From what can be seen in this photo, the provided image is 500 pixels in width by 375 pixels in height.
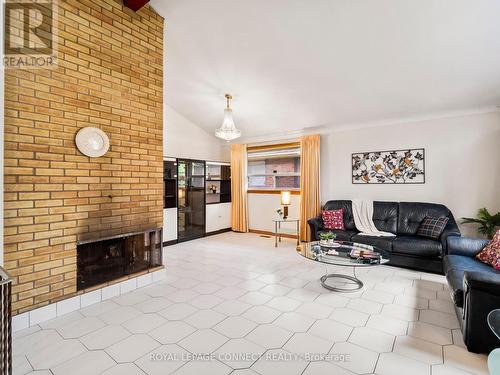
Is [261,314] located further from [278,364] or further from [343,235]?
[343,235]

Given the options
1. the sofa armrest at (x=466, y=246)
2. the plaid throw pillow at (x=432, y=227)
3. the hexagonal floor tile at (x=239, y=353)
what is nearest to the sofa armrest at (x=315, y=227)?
the plaid throw pillow at (x=432, y=227)

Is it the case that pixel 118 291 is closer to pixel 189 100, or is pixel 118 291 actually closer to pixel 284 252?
pixel 284 252

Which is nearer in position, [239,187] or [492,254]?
[492,254]

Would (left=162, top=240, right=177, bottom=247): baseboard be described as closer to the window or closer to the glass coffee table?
the window

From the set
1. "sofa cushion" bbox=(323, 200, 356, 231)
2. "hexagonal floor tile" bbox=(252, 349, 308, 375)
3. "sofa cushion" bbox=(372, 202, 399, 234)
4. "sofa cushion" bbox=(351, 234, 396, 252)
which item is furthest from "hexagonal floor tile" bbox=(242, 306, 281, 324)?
"sofa cushion" bbox=(372, 202, 399, 234)

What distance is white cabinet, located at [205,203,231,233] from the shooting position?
6211mm

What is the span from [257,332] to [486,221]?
3.74 meters

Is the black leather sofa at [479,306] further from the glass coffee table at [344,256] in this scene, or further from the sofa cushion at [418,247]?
the sofa cushion at [418,247]

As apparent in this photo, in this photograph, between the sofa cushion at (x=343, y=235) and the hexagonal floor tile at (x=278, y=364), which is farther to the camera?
the sofa cushion at (x=343, y=235)

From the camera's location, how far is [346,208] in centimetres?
488

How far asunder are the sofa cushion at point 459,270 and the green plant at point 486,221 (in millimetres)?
1173

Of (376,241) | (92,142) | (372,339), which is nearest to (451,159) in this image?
(376,241)

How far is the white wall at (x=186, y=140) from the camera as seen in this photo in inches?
222

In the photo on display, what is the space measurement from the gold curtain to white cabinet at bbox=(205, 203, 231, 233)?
2.03m
